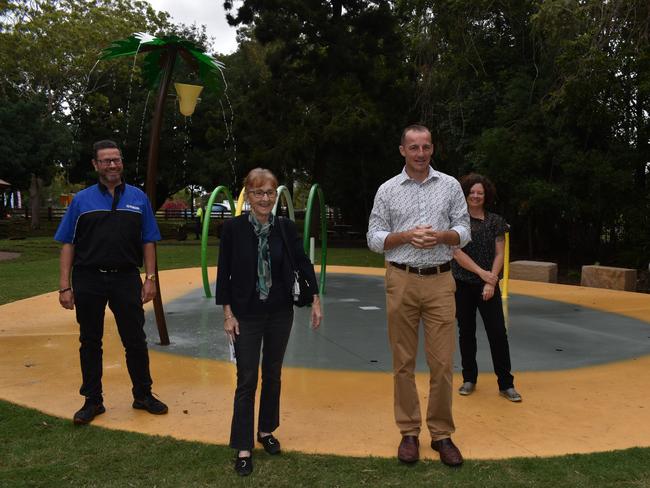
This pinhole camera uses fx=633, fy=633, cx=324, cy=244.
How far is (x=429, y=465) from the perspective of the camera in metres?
3.28

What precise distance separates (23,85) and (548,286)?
28211 millimetres

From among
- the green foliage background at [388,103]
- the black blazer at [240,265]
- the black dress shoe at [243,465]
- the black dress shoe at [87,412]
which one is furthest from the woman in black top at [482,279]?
the green foliage background at [388,103]

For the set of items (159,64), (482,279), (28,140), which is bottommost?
(482,279)

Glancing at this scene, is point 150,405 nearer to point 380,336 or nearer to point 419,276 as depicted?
point 419,276

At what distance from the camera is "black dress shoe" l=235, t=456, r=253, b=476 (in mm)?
3158

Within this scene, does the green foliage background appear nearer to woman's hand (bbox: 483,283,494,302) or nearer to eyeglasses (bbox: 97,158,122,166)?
eyeglasses (bbox: 97,158,122,166)

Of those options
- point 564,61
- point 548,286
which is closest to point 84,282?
point 548,286

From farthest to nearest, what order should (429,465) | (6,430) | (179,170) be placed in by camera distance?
(179,170)
(6,430)
(429,465)

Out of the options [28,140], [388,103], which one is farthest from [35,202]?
[388,103]

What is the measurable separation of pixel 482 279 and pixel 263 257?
1.74 metres

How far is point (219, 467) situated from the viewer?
10.7 feet

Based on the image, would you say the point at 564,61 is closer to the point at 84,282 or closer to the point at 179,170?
the point at 84,282

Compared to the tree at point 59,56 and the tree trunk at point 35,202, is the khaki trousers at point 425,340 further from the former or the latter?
the tree trunk at point 35,202

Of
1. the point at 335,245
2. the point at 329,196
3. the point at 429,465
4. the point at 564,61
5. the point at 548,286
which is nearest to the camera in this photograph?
the point at 429,465
